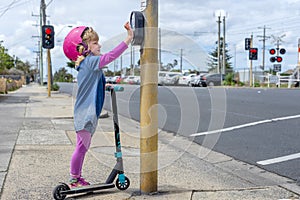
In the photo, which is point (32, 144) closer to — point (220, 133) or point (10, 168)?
point (10, 168)

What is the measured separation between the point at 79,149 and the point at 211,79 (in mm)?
40058

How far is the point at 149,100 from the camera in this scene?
4609mm

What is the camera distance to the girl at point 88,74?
4418mm

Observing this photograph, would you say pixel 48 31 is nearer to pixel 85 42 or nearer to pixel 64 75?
pixel 64 75

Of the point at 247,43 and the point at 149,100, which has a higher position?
the point at 247,43

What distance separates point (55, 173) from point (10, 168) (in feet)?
2.25

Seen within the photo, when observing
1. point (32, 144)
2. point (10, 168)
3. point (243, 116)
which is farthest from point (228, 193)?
point (243, 116)

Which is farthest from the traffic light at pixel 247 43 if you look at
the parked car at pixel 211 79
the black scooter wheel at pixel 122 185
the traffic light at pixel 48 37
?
the black scooter wheel at pixel 122 185

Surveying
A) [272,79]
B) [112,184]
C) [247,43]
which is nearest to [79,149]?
[112,184]

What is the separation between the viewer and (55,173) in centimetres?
574

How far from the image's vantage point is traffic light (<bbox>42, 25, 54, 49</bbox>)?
20422mm

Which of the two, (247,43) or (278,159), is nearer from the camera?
(278,159)

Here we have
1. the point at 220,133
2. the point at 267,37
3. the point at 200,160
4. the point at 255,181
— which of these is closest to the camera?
the point at 255,181

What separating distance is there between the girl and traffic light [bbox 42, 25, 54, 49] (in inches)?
643
